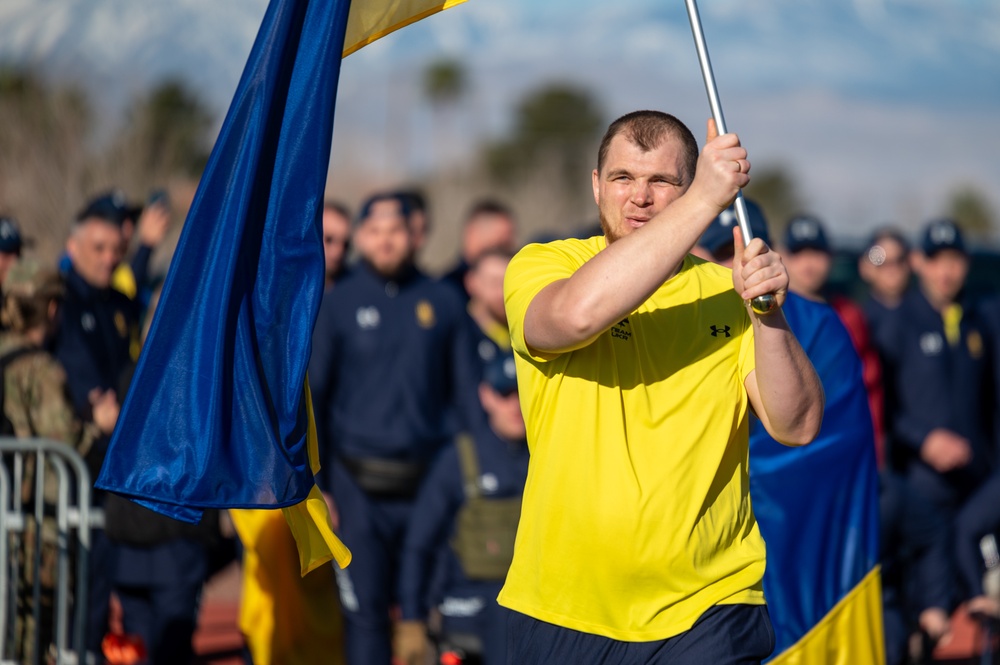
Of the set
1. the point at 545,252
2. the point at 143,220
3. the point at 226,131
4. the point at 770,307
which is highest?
the point at 143,220

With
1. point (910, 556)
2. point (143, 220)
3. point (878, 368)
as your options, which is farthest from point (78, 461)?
point (878, 368)

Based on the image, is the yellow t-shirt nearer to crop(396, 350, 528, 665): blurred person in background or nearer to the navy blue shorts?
the navy blue shorts

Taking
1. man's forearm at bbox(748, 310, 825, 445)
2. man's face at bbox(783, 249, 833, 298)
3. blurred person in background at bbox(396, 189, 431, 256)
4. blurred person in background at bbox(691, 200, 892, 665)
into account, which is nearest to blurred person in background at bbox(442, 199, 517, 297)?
blurred person in background at bbox(396, 189, 431, 256)

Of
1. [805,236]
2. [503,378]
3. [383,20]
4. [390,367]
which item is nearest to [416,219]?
[390,367]

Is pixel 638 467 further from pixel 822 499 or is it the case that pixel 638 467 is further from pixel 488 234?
pixel 488 234

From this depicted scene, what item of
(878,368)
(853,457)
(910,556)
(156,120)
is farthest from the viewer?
(156,120)

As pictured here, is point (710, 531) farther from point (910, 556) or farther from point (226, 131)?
point (910, 556)

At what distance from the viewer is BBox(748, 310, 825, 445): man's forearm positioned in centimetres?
347

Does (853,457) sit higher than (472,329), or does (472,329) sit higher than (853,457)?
(472,329)

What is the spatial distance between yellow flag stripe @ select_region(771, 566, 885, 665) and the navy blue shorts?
1.54 m

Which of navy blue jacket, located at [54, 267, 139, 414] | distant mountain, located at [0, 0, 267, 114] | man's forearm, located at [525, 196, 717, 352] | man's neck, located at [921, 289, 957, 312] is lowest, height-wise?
man's neck, located at [921, 289, 957, 312]

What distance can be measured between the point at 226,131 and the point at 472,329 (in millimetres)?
4410

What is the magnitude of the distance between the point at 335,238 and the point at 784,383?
5.14 meters

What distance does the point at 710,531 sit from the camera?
12.2ft
